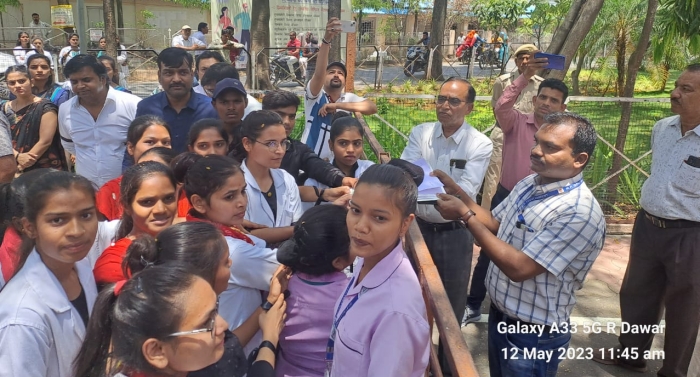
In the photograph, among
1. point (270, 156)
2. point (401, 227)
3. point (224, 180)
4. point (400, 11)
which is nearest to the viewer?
point (401, 227)

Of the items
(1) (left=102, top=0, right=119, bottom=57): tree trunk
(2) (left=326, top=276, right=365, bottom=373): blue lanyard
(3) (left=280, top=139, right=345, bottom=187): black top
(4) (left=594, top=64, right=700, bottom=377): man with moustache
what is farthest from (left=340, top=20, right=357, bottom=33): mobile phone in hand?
(1) (left=102, top=0, right=119, bottom=57): tree trunk

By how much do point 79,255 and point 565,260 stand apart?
2008 millimetres

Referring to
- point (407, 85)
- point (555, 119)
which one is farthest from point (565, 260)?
point (407, 85)

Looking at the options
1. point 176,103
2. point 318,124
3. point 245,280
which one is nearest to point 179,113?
point 176,103

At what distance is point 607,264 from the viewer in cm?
552

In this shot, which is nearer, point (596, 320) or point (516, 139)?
point (516, 139)

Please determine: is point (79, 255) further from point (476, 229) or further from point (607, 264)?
point (607, 264)

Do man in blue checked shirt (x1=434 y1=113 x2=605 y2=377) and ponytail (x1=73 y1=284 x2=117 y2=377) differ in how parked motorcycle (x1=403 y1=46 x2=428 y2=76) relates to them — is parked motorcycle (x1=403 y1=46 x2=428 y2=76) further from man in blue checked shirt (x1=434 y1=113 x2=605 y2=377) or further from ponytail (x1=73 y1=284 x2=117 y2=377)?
ponytail (x1=73 y1=284 x2=117 y2=377)

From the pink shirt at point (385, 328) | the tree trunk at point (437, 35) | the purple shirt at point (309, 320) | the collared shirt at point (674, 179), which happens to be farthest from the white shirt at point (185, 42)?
the pink shirt at point (385, 328)

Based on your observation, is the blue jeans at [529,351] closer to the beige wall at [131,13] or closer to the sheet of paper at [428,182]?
the sheet of paper at [428,182]

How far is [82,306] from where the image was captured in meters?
1.96

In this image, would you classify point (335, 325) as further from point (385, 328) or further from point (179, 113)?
point (179, 113)

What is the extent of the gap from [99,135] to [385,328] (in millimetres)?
3218

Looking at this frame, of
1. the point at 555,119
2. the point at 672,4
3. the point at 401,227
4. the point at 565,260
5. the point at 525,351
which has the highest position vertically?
the point at 672,4
